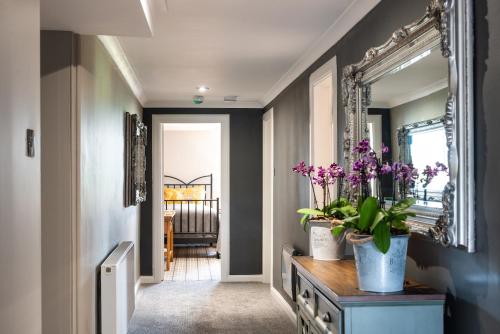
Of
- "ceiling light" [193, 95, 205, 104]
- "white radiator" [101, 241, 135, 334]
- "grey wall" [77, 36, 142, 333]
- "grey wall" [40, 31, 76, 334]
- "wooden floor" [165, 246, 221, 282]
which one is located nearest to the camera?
"grey wall" [40, 31, 76, 334]

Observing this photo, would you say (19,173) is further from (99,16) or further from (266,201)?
(266,201)

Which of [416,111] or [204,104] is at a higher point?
[204,104]

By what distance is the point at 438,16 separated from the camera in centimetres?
177

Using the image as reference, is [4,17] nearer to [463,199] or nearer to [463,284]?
[463,199]

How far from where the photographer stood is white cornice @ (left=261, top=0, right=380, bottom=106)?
266 cm

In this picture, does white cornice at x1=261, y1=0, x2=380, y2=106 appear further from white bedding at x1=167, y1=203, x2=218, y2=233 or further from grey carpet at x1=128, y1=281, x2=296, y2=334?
white bedding at x1=167, y1=203, x2=218, y2=233

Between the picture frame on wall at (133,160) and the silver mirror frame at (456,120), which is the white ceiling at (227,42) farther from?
the silver mirror frame at (456,120)

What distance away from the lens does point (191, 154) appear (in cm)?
1059

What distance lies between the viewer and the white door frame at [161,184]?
622 cm

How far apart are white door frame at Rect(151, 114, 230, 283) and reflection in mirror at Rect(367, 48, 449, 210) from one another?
4.01 metres

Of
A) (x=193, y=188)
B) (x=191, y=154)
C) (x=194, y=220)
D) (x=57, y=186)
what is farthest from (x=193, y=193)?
(x=57, y=186)

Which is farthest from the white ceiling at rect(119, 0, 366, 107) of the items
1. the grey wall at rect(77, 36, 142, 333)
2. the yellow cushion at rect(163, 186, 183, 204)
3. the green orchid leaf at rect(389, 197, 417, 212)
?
the yellow cushion at rect(163, 186, 183, 204)

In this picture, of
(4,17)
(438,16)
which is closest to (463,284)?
(438,16)

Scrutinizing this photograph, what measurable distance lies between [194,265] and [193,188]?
3073 millimetres
